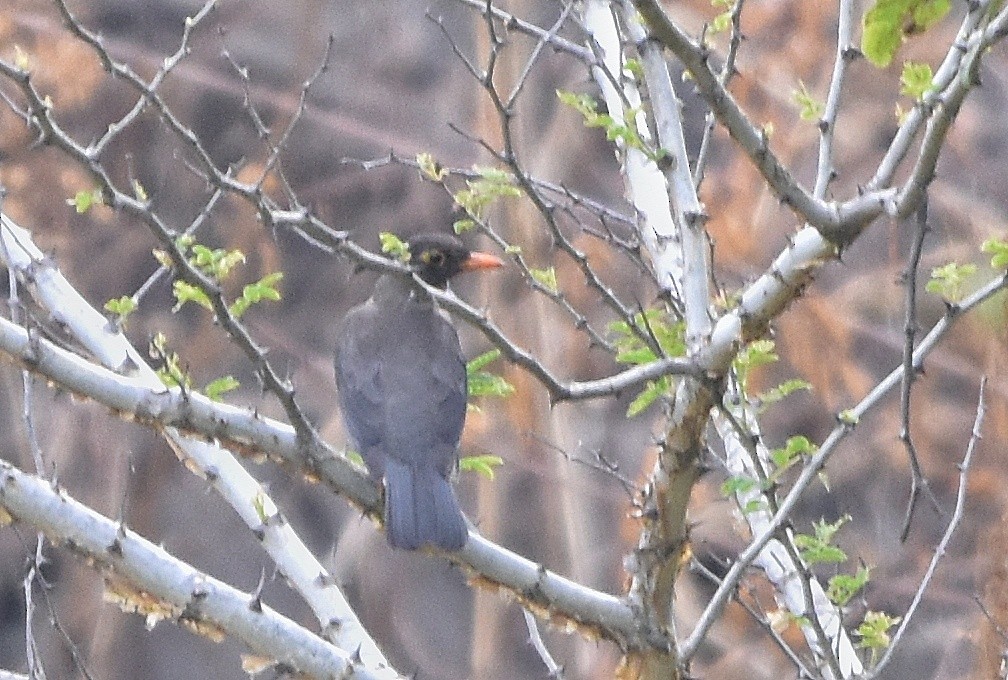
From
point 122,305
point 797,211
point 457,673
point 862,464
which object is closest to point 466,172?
point 122,305

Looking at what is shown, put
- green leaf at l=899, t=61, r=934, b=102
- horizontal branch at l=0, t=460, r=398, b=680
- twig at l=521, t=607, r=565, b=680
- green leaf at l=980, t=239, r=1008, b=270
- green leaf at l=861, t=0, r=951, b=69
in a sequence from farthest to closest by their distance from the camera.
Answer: twig at l=521, t=607, r=565, b=680, horizontal branch at l=0, t=460, r=398, b=680, green leaf at l=980, t=239, r=1008, b=270, green leaf at l=899, t=61, r=934, b=102, green leaf at l=861, t=0, r=951, b=69

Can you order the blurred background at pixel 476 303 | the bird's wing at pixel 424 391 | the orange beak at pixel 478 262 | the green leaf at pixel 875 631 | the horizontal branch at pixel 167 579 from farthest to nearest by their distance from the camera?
the blurred background at pixel 476 303
the orange beak at pixel 478 262
the bird's wing at pixel 424 391
the green leaf at pixel 875 631
the horizontal branch at pixel 167 579

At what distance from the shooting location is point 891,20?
2.83 m

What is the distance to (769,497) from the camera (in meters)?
4.00

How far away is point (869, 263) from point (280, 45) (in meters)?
3.96

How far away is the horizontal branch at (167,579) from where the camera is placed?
13.2ft

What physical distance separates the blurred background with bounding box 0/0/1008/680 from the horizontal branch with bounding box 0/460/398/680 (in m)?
4.51

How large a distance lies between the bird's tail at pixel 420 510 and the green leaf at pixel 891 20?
6.09 feet

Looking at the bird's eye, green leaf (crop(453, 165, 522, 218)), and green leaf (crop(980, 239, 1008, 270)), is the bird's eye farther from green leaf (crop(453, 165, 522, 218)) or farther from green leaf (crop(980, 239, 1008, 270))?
green leaf (crop(980, 239, 1008, 270))

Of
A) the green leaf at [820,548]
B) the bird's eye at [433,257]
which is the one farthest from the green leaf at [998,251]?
the bird's eye at [433,257]

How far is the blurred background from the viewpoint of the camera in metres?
8.97

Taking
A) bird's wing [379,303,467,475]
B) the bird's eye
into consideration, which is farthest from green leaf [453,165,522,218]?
Result: the bird's eye

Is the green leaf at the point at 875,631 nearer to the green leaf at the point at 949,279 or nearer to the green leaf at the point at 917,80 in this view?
the green leaf at the point at 949,279

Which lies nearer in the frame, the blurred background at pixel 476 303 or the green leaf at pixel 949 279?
the green leaf at pixel 949 279
